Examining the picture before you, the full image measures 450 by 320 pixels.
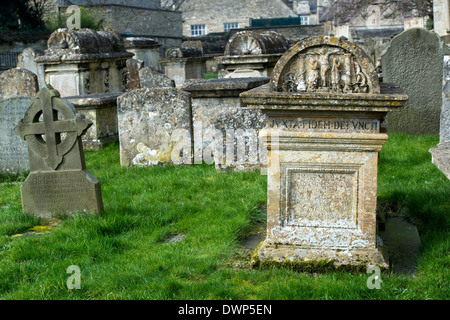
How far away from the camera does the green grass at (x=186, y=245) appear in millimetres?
3658

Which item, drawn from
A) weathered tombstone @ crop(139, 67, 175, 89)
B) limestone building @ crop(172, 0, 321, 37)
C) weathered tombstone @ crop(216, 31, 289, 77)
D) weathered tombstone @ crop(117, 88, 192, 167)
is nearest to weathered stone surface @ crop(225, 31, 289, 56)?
weathered tombstone @ crop(216, 31, 289, 77)

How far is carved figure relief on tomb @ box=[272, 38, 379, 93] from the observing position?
3971 mm

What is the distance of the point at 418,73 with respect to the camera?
28.8ft

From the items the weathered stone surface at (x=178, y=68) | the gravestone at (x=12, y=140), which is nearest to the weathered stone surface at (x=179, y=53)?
the weathered stone surface at (x=178, y=68)

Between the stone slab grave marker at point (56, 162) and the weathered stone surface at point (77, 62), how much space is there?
5462 mm

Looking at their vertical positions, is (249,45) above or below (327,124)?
above

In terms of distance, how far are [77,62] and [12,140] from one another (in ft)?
11.3

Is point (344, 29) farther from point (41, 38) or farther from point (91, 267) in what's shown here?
point (91, 267)

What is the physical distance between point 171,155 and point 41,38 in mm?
19551

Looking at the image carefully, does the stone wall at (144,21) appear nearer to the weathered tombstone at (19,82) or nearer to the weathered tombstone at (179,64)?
the weathered tombstone at (179,64)

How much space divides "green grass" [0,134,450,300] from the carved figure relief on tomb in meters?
1.38
